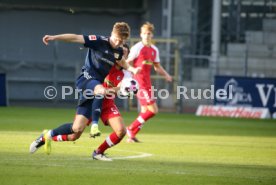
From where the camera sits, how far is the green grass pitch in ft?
36.8

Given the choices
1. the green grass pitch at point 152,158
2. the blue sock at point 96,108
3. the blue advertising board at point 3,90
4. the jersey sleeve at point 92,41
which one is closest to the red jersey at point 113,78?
the blue sock at point 96,108

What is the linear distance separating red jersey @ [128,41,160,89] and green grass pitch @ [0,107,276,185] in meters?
1.31

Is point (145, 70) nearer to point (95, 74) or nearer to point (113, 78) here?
point (113, 78)

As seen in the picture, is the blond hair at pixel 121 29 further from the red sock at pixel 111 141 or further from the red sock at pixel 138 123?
the red sock at pixel 138 123

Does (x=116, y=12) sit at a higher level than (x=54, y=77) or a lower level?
higher

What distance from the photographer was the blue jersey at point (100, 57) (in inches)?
532

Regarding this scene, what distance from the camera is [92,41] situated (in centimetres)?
1344


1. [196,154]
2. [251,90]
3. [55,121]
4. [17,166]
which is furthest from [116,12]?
[17,166]

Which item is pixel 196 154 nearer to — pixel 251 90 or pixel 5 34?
pixel 251 90

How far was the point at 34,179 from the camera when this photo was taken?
10.7 metres

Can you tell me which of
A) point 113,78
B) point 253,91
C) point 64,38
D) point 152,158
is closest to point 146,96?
point 113,78

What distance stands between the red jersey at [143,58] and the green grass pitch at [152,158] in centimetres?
131

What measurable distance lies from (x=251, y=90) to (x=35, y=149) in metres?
17.0

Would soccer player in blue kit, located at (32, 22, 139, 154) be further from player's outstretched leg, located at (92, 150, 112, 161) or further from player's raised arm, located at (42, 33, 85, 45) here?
player's outstretched leg, located at (92, 150, 112, 161)
